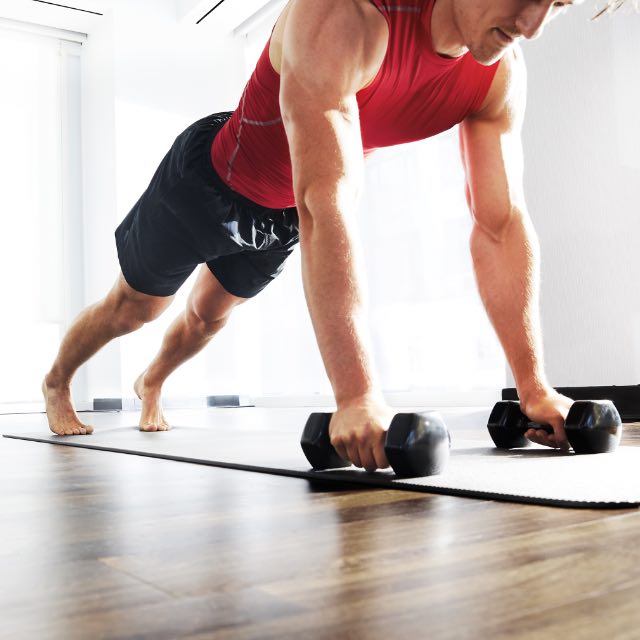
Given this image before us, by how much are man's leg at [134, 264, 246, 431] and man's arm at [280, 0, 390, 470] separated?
0.93 m

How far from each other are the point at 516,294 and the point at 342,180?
382 millimetres

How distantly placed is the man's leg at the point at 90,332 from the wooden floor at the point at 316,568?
105 centimetres

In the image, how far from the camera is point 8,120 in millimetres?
5074

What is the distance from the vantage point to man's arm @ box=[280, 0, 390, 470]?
953 millimetres

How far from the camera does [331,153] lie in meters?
1.03

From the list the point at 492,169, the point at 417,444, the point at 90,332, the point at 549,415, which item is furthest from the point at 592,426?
the point at 90,332

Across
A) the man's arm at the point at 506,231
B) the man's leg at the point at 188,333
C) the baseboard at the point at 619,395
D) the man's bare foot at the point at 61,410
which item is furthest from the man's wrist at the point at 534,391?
the man's bare foot at the point at 61,410

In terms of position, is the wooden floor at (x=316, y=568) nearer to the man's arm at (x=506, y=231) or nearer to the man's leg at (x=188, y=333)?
the man's arm at (x=506, y=231)

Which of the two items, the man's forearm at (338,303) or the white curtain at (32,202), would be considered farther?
the white curtain at (32,202)

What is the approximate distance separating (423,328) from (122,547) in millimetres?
3211

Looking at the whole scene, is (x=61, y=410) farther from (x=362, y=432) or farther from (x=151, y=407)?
(x=362, y=432)

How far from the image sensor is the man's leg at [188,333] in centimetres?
197

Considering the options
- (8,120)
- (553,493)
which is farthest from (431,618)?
(8,120)

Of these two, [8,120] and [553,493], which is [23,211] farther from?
[553,493]
